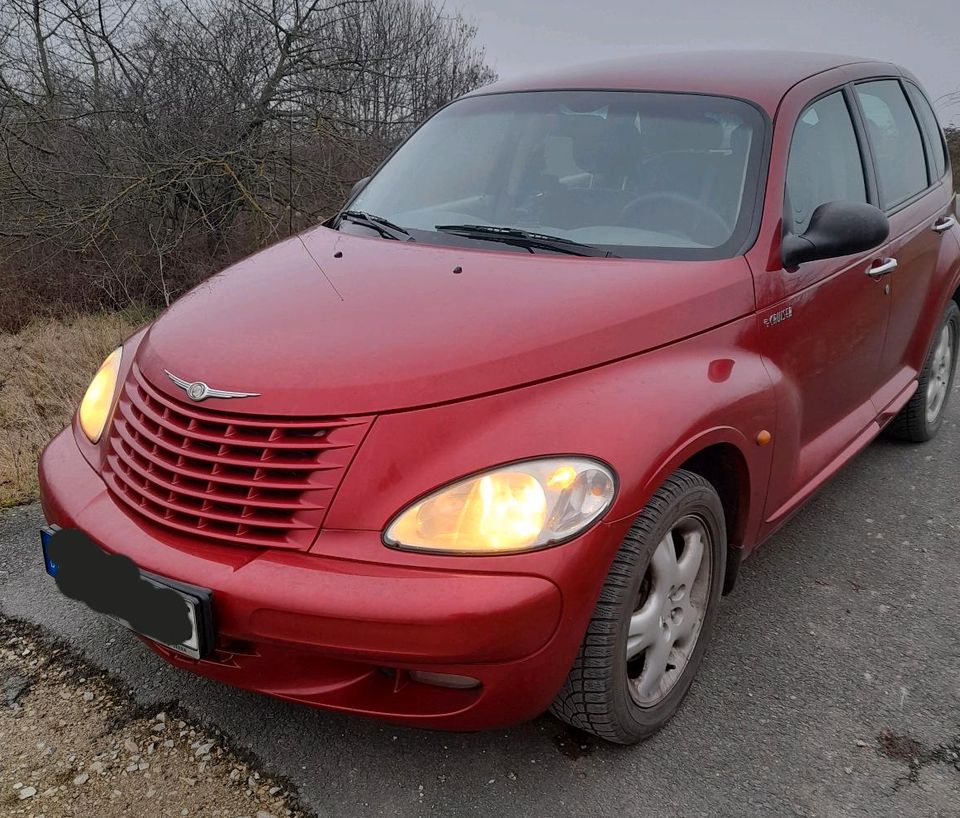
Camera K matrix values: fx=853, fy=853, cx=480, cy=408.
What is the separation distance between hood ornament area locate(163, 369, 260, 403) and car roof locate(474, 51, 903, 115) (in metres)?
1.82

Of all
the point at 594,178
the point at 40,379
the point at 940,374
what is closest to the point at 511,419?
the point at 594,178

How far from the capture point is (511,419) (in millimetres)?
1899

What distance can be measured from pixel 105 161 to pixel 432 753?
302 inches

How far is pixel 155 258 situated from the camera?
8898mm

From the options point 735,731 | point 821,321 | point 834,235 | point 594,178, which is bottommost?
point 735,731

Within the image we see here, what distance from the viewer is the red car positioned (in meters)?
1.79

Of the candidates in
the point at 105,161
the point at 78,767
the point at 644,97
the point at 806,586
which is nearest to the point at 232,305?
the point at 78,767

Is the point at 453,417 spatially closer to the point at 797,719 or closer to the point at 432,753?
the point at 432,753

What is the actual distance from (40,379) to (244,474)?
5.22 meters

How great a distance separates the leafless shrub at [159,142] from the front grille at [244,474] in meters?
6.81

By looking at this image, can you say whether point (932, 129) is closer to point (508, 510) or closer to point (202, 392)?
point (508, 510)

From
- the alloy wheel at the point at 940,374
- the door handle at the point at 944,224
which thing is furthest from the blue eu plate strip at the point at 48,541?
the alloy wheel at the point at 940,374

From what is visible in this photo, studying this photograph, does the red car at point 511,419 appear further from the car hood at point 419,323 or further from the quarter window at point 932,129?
the quarter window at point 932,129

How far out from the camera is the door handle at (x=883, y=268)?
3.02 m
